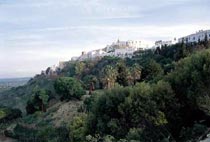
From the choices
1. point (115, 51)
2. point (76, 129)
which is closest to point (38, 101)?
point (76, 129)

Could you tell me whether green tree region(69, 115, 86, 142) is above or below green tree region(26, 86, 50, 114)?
above

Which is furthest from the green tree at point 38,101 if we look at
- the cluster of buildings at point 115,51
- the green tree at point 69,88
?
the cluster of buildings at point 115,51

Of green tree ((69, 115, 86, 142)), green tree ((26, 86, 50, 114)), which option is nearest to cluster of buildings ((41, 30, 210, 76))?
green tree ((26, 86, 50, 114))

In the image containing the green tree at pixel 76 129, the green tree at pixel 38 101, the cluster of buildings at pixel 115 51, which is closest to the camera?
the green tree at pixel 76 129

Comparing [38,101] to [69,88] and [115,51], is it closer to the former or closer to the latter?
[69,88]

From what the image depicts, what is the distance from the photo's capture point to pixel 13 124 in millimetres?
58344

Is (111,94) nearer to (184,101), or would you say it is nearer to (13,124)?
(184,101)

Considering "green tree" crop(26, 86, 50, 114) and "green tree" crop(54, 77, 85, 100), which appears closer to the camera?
"green tree" crop(54, 77, 85, 100)

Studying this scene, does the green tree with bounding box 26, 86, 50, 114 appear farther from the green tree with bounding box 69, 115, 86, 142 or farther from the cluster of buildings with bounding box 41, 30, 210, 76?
the cluster of buildings with bounding box 41, 30, 210, 76

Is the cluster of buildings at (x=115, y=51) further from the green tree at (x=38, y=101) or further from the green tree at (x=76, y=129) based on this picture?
the green tree at (x=76, y=129)

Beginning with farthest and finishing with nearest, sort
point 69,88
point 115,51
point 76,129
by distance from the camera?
point 115,51 → point 69,88 → point 76,129

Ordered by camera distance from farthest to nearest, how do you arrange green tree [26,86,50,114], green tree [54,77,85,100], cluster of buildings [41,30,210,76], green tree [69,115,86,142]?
cluster of buildings [41,30,210,76] < green tree [26,86,50,114] < green tree [54,77,85,100] < green tree [69,115,86,142]

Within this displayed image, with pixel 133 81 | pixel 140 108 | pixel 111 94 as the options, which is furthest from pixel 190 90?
pixel 133 81

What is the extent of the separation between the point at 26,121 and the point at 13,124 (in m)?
3.45
